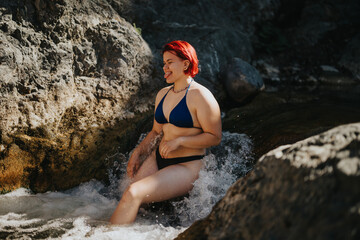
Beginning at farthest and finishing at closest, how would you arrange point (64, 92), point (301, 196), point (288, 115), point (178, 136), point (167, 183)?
1. point (288, 115)
2. point (64, 92)
3. point (178, 136)
4. point (167, 183)
5. point (301, 196)

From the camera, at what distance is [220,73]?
5.30 meters

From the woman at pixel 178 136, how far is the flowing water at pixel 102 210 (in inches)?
5.1

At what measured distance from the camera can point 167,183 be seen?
96.8 inches

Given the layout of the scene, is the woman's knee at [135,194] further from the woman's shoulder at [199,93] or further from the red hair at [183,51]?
the red hair at [183,51]

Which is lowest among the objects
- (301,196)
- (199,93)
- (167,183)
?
(167,183)

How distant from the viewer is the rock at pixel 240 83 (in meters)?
4.99

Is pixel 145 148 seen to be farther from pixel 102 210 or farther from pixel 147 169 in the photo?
pixel 102 210

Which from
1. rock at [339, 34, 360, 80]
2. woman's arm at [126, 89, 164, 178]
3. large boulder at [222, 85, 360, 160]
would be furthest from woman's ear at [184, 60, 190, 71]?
rock at [339, 34, 360, 80]

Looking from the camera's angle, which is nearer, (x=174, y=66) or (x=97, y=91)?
(x=174, y=66)

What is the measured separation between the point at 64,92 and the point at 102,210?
1486 mm

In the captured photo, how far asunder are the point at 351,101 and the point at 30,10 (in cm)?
537

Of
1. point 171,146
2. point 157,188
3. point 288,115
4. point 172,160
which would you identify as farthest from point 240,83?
point 157,188

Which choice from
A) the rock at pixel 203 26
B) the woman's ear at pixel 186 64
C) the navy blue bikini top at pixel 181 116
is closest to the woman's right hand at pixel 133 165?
the navy blue bikini top at pixel 181 116

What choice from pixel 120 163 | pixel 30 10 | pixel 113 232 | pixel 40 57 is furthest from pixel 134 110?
pixel 113 232
